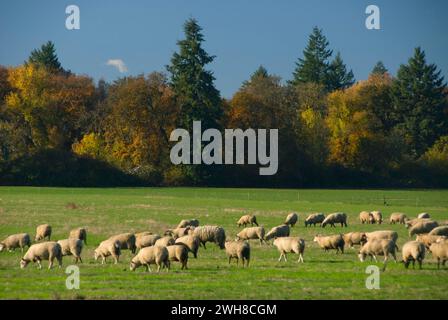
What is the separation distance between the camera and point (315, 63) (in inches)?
5231

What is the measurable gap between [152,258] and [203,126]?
72469 millimetres

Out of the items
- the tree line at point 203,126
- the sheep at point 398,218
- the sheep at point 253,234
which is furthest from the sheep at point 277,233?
the tree line at point 203,126

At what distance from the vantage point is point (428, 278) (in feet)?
70.7

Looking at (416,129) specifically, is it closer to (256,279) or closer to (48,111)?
(48,111)

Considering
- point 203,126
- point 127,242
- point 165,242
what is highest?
point 203,126

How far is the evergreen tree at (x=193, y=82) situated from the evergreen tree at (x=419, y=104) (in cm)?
3051

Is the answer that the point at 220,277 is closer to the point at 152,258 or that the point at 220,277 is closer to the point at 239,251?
the point at 152,258

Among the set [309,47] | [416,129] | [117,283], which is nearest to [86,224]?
[117,283]

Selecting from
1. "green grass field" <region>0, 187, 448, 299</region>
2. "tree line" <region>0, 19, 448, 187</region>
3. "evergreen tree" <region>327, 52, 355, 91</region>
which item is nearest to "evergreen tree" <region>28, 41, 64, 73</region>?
"tree line" <region>0, 19, 448, 187</region>

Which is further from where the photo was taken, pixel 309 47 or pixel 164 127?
pixel 309 47

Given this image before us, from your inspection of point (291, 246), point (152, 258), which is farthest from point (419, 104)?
point (152, 258)

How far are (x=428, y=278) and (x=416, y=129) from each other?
9259cm

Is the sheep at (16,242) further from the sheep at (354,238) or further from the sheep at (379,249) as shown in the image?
the sheep at (379,249)

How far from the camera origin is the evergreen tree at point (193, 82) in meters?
96.8
